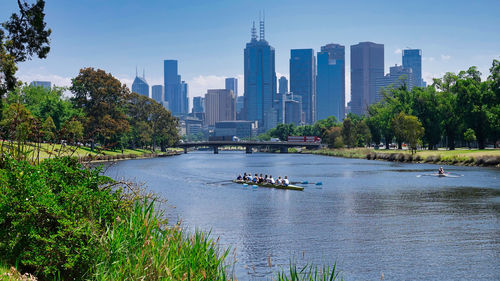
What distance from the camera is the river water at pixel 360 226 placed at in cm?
2073

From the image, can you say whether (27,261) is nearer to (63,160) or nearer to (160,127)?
(63,160)

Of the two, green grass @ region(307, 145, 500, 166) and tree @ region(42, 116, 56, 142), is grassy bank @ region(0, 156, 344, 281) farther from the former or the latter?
green grass @ region(307, 145, 500, 166)

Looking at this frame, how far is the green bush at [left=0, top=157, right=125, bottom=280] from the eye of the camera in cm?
1062

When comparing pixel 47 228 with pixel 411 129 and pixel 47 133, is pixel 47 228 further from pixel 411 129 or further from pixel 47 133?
pixel 411 129

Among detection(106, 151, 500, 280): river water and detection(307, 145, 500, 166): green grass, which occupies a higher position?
detection(307, 145, 500, 166): green grass

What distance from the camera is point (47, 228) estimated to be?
36.0 ft

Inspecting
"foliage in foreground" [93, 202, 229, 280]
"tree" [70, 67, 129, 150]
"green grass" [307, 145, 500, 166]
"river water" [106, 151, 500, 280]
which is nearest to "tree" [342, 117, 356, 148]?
"green grass" [307, 145, 500, 166]

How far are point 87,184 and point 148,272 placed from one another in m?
3.88

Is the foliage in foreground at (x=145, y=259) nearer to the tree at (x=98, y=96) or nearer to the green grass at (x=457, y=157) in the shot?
the green grass at (x=457, y=157)

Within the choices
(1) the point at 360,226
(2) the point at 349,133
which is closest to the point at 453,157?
(2) the point at 349,133

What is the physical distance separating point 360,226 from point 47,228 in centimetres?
2255

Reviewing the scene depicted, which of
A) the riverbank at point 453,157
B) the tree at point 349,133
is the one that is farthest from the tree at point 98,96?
the tree at point 349,133

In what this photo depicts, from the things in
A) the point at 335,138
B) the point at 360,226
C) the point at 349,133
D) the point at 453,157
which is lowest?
the point at 360,226

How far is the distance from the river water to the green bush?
4.21m
